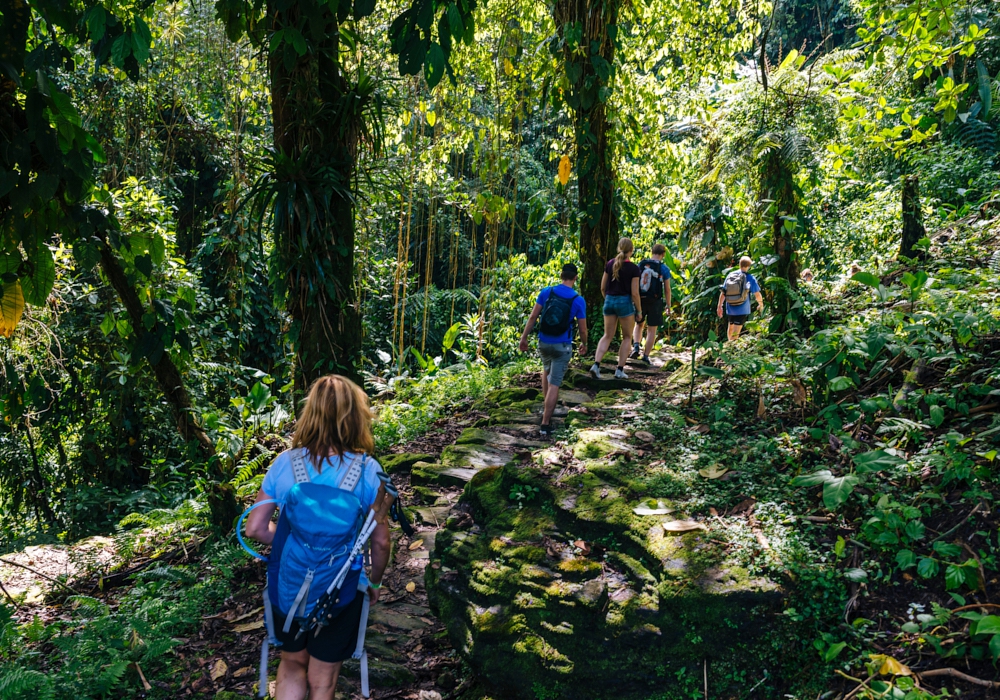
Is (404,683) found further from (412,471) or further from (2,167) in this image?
(2,167)

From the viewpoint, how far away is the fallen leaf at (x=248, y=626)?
4.43m

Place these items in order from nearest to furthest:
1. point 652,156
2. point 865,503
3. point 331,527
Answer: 1. point 331,527
2. point 865,503
3. point 652,156

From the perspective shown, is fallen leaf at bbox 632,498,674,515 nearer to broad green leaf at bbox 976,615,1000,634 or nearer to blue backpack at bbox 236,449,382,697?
broad green leaf at bbox 976,615,1000,634

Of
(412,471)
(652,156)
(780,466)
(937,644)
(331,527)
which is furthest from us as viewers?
(652,156)

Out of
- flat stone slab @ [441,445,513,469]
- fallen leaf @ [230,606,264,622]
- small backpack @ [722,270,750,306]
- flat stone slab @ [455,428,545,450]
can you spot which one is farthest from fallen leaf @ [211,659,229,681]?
small backpack @ [722,270,750,306]

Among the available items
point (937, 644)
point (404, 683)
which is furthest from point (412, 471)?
point (937, 644)

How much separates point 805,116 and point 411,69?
5.15 metres

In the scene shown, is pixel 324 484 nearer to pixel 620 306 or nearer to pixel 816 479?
pixel 816 479

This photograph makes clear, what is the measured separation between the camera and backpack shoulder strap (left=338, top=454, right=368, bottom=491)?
2816 millimetres

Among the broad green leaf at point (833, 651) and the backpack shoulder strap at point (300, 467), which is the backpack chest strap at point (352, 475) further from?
the broad green leaf at point (833, 651)

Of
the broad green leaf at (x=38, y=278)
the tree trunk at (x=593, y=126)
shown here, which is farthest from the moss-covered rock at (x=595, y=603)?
the tree trunk at (x=593, y=126)

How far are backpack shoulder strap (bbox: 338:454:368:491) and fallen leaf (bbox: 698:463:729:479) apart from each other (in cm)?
271

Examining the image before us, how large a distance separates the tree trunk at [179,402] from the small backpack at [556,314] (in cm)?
300

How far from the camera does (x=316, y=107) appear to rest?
4797 mm
